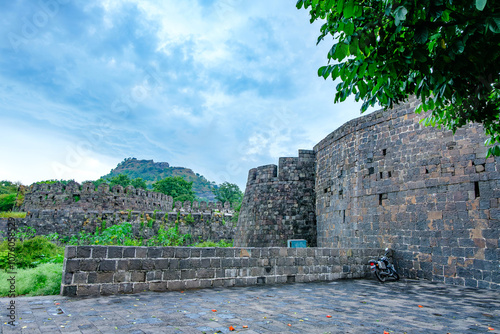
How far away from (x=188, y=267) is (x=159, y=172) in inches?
5571

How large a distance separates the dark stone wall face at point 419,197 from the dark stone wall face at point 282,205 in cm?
227

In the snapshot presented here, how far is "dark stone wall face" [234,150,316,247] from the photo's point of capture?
16.2 metres

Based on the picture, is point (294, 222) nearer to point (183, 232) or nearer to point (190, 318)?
point (183, 232)

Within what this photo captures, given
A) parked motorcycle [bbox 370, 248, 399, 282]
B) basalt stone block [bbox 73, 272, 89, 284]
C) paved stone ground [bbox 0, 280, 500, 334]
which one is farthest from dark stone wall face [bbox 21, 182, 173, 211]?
parked motorcycle [bbox 370, 248, 399, 282]

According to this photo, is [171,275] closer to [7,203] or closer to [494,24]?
[494,24]

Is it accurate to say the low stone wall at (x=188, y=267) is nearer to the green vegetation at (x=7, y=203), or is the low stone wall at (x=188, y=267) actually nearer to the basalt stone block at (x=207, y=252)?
the basalt stone block at (x=207, y=252)

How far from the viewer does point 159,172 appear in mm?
142500

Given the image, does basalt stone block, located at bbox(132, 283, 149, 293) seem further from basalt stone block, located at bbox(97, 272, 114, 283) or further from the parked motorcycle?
the parked motorcycle

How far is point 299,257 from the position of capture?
8.53 meters

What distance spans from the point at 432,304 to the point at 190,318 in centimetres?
462

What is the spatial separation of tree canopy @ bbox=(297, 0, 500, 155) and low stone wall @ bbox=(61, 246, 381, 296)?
468 centimetres

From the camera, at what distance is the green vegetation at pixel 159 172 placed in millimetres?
139125

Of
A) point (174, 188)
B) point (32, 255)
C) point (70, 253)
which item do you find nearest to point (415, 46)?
point (70, 253)

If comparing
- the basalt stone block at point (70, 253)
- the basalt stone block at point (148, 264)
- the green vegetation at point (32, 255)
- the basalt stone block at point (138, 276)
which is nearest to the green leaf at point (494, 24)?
the basalt stone block at point (148, 264)
